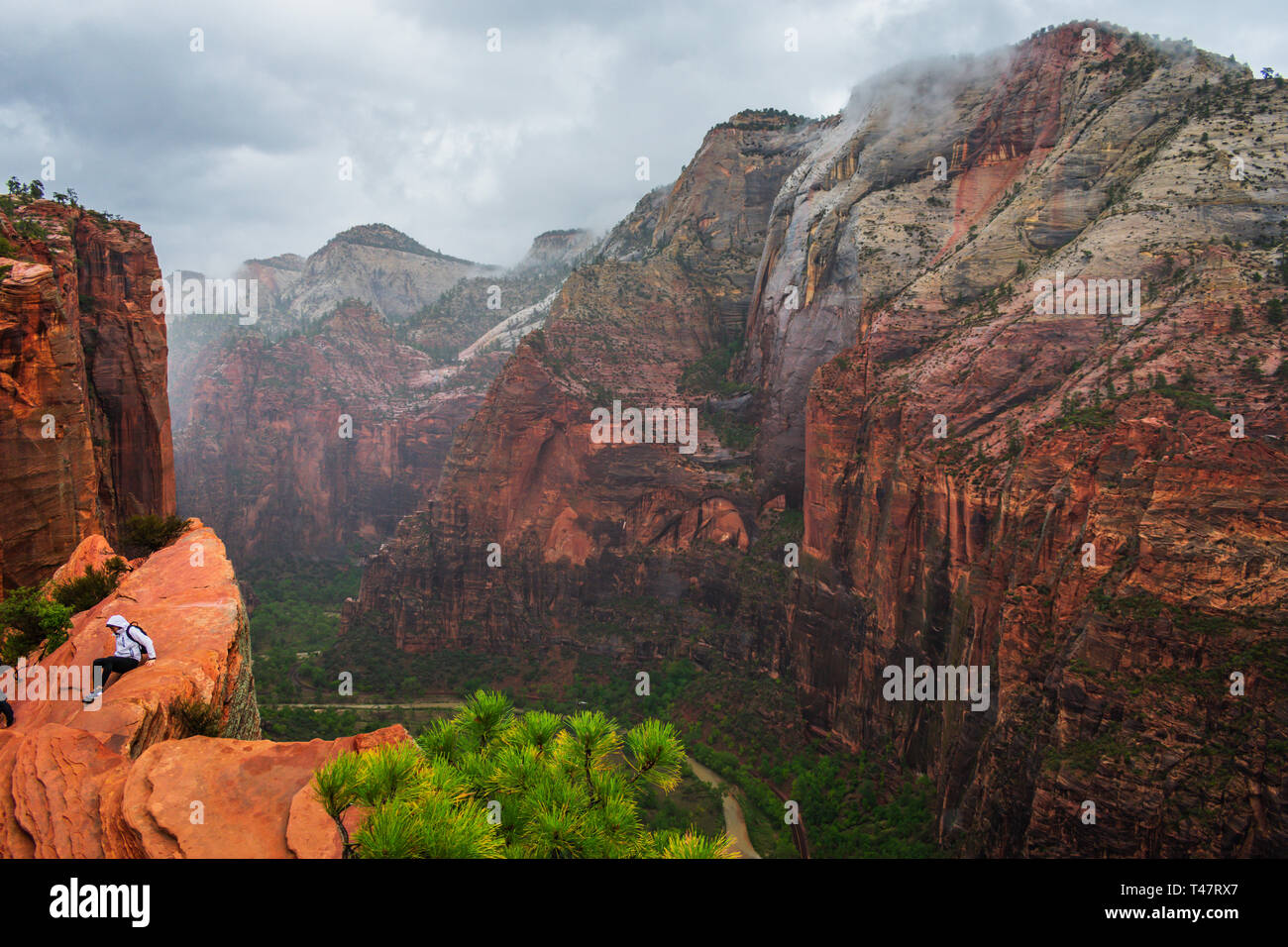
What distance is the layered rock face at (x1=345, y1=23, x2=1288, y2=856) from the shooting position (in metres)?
22.0

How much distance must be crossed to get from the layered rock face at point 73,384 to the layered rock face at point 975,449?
100 ft

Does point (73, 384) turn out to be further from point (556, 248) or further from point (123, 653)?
point (556, 248)

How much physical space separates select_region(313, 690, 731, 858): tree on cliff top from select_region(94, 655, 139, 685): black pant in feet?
15.8

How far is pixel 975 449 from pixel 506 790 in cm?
3136

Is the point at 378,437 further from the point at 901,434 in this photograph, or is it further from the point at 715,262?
the point at 901,434

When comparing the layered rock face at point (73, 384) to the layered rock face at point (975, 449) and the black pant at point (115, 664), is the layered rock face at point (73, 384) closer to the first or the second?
the black pant at point (115, 664)

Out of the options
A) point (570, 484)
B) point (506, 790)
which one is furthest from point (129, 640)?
Answer: point (570, 484)

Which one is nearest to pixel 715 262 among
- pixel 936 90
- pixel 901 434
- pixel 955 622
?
pixel 936 90

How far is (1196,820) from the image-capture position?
64.5ft

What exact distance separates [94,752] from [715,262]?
7446cm

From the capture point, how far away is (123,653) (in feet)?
36.9

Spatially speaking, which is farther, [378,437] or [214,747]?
[378,437]

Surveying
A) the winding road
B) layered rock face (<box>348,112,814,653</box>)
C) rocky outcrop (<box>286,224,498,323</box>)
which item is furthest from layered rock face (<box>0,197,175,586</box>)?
rocky outcrop (<box>286,224,498,323</box>)

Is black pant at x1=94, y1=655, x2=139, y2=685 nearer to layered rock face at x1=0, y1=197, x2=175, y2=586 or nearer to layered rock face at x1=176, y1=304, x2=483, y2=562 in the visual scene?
layered rock face at x1=0, y1=197, x2=175, y2=586
